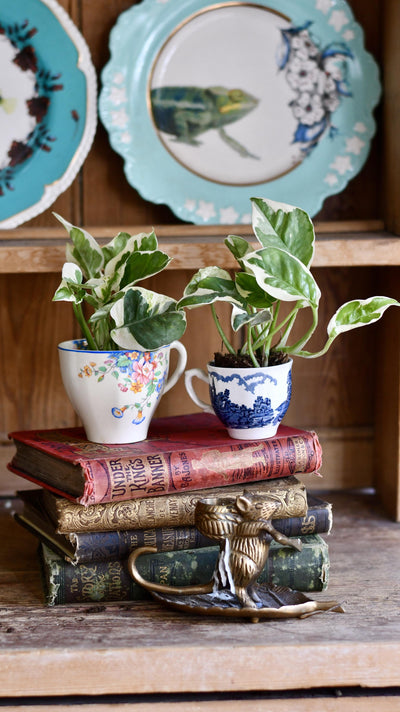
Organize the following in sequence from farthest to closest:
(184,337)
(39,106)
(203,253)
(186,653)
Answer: (184,337), (39,106), (203,253), (186,653)

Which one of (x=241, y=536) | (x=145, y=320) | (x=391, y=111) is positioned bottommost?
(x=241, y=536)

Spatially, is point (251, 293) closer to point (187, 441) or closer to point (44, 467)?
point (187, 441)

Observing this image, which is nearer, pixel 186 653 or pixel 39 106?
pixel 186 653

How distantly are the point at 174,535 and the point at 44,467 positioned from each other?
0.57 ft

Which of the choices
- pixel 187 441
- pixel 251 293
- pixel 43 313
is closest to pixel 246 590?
pixel 187 441

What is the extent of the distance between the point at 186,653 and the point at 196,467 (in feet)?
0.67

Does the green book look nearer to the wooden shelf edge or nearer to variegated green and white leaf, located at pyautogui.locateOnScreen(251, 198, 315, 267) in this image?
the wooden shelf edge

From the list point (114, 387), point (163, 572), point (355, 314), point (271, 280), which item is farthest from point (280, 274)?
point (163, 572)

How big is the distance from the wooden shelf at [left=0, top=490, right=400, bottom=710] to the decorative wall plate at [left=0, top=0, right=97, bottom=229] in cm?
56

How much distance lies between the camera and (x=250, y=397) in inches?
34.7

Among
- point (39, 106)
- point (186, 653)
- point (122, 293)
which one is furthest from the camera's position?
point (39, 106)

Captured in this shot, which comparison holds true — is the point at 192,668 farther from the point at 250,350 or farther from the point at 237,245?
the point at 237,245

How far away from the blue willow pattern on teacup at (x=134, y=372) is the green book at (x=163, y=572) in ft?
0.54

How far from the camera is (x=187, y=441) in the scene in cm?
92
